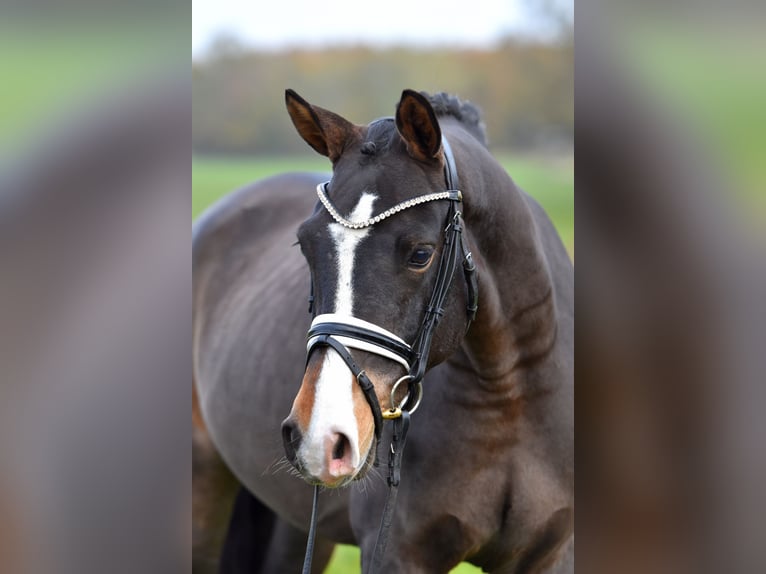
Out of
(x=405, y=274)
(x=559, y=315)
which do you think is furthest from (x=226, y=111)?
Answer: (x=405, y=274)

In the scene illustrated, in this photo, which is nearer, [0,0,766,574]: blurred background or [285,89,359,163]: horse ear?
[0,0,766,574]: blurred background

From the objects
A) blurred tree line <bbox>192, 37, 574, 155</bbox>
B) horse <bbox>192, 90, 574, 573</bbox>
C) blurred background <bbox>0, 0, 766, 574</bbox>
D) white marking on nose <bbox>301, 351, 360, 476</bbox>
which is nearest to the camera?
blurred background <bbox>0, 0, 766, 574</bbox>

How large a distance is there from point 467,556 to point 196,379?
5.35ft

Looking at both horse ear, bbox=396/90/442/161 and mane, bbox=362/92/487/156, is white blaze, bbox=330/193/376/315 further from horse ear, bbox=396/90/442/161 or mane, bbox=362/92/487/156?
mane, bbox=362/92/487/156

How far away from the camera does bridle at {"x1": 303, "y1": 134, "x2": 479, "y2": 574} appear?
1.54 metres

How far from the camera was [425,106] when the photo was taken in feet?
5.22

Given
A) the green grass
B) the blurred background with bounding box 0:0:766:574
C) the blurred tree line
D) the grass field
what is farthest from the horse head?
the blurred tree line

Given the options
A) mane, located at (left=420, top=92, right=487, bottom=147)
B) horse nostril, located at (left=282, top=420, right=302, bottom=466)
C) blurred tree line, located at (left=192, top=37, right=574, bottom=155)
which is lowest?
horse nostril, located at (left=282, top=420, right=302, bottom=466)

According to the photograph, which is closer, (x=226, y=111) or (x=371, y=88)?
(x=226, y=111)

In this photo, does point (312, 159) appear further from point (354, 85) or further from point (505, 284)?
point (505, 284)

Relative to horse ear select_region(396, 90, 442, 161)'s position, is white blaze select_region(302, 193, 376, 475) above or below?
below

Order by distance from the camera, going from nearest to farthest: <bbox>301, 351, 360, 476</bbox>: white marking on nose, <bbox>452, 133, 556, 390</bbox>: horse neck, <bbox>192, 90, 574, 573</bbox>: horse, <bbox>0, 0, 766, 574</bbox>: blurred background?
<bbox>0, 0, 766, 574</bbox>: blurred background, <bbox>301, 351, 360, 476</bbox>: white marking on nose, <bbox>192, 90, 574, 573</bbox>: horse, <bbox>452, 133, 556, 390</bbox>: horse neck
